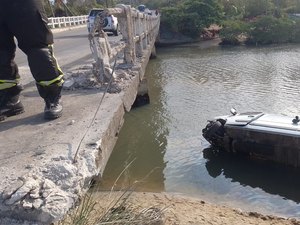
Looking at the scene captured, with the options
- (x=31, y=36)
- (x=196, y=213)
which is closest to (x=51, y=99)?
(x=31, y=36)

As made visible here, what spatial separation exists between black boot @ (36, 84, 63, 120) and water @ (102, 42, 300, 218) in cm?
103

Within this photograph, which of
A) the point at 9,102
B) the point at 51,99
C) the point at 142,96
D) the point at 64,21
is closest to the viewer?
the point at 51,99

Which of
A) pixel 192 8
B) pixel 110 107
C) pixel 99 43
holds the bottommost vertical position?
pixel 192 8

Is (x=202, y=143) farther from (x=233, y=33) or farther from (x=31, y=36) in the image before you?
(x=233, y=33)

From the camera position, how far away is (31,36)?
4215 millimetres

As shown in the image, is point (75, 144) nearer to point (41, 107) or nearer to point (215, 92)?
point (41, 107)

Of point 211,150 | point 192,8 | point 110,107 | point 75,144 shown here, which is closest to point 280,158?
point 211,150

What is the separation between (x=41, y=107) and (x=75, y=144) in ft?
6.10

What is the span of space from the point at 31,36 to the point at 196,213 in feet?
9.04

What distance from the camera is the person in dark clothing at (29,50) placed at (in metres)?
4.15

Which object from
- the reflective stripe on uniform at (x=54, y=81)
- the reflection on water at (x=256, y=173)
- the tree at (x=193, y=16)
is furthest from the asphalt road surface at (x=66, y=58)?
the tree at (x=193, y=16)

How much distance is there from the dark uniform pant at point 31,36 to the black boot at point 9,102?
0.22m

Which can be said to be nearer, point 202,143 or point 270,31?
point 202,143

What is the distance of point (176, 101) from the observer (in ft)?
39.5
